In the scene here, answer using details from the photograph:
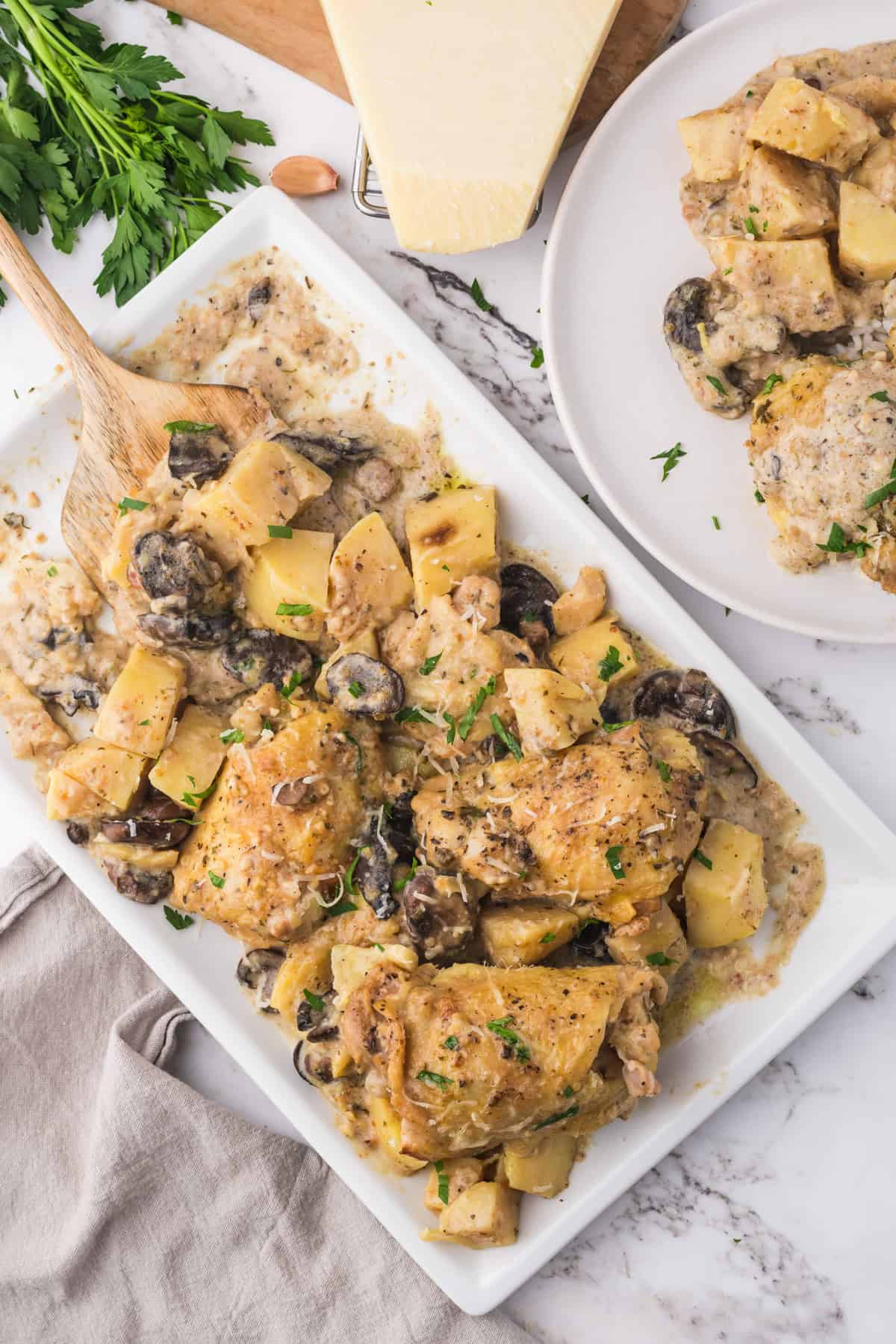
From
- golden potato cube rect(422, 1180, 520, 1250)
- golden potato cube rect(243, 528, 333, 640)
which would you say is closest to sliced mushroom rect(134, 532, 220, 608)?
golden potato cube rect(243, 528, 333, 640)

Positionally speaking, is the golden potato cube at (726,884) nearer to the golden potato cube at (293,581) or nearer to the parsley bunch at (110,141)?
the golden potato cube at (293,581)

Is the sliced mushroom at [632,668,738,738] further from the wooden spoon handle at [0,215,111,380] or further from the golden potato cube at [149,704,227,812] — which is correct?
the wooden spoon handle at [0,215,111,380]

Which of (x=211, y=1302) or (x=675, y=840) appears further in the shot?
(x=211, y=1302)

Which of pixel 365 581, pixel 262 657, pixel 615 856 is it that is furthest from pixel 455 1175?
pixel 365 581

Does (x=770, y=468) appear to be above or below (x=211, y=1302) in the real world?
above

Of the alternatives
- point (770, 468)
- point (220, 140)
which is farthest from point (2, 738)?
point (770, 468)

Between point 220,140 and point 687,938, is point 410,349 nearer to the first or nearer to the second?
point 220,140

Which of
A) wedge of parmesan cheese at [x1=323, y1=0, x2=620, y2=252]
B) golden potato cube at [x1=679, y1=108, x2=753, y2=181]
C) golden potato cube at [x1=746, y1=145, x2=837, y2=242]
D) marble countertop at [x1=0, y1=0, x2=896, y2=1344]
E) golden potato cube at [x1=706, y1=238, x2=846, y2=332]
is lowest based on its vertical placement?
marble countertop at [x1=0, y1=0, x2=896, y2=1344]

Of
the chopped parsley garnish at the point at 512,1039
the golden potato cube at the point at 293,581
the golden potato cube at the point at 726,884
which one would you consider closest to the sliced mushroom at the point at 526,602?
the golden potato cube at the point at 293,581
